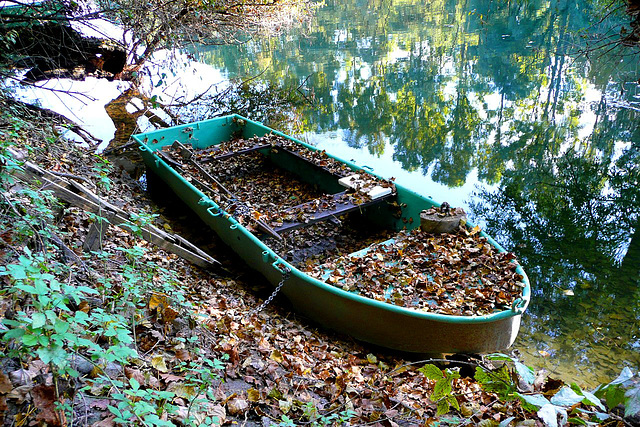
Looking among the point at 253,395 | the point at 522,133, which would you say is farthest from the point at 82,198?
the point at 522,133

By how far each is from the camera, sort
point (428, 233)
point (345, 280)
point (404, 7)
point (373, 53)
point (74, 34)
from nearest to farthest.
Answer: point (345, 280) → point (428, 233) → point (74, 34) → point (373, 53) → point (404, 7)

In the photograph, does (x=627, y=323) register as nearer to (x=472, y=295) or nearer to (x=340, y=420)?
(x=472, y=295)

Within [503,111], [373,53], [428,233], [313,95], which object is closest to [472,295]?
[428,233]

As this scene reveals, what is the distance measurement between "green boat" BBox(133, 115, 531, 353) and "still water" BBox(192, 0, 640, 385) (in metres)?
1.33

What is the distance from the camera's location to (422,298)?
4.63 meters

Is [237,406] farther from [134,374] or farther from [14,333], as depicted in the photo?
[14,333]

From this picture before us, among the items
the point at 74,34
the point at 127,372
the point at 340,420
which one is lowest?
the point at 340,420

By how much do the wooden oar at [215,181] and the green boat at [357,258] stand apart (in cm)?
2

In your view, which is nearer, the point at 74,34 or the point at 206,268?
the point at 206,268

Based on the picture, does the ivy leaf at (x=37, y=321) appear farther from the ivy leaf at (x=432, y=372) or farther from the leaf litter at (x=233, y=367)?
the ivy leaf at (x=432, y=372)

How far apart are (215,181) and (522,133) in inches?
335

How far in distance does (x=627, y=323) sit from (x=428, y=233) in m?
2.76

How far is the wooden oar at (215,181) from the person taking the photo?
5.71 m

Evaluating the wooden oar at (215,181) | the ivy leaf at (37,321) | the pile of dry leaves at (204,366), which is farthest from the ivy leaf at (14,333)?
the wooden oar at (215,181)
